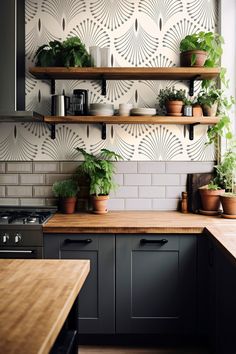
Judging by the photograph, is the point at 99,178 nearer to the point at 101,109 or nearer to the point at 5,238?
the point at 101,109

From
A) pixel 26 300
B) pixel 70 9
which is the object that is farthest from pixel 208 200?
pixel 26 300

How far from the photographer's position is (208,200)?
3576 mm

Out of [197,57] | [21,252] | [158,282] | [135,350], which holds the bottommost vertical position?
[135,350]

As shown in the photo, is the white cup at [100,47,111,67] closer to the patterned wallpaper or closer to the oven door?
the patterned wallpaper

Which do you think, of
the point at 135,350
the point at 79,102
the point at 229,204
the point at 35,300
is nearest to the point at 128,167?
Answer: the point at 79,102

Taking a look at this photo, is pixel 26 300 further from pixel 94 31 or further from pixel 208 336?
pixel 94 31

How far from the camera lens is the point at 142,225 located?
3.09 metres

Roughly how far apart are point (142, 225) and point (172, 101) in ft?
3.69

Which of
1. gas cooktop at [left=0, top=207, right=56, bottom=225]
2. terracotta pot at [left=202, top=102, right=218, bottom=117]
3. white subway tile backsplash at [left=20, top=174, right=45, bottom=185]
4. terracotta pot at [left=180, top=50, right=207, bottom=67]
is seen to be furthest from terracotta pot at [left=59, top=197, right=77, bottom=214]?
terracotta pot at [left=180, top=50, right=207, bottom=67]

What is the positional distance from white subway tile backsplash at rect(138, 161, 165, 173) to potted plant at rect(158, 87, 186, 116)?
18.9 inches

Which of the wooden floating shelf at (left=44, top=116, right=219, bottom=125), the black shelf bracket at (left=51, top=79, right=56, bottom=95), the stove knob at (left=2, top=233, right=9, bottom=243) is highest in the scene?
the black shelf bracket at (left=51, top=79, right=56, bottom=95)

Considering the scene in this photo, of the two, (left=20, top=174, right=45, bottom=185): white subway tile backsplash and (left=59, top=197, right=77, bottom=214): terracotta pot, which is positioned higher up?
(left=20, top=174, right=45, bottom=185): white subway tile backsplash

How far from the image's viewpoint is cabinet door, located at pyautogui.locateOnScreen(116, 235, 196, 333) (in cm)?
309

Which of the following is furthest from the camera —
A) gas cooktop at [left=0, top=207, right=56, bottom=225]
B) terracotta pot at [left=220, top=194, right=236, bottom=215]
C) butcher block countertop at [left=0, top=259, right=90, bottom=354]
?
terracotta pot at [left=220, top=194, right=236, bottom=215]
